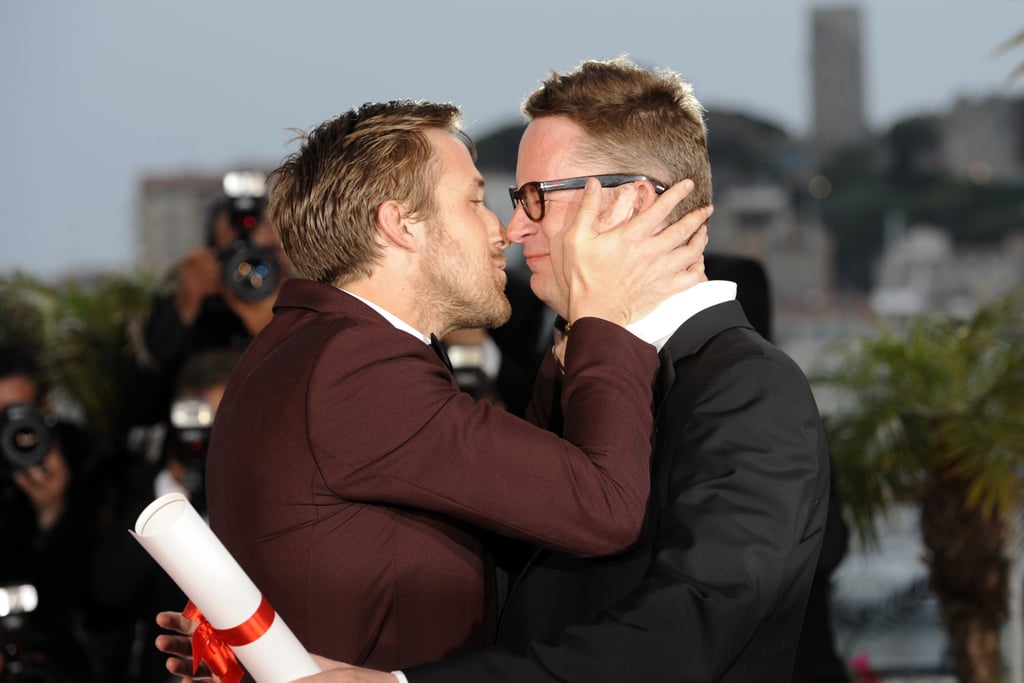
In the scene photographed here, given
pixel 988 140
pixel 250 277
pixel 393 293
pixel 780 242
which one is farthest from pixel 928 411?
pixel 988 140

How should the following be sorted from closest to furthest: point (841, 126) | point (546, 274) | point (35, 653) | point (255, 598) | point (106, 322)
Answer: point (255, 598) < point (546, 274) < point (35, 653) < point (106, 322) < point (841, 126)

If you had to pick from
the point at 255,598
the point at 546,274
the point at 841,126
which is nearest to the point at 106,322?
the point at 546,274

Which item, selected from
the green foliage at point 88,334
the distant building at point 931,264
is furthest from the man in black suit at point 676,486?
the distant building at point 931,264

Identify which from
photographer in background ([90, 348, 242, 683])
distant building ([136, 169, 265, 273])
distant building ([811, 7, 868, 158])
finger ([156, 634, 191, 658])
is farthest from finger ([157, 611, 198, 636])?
distant building ([811, 7, 868, 158])

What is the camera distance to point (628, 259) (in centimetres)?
202

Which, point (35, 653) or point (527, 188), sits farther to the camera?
point (35, 653)

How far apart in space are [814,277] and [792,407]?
823 inches

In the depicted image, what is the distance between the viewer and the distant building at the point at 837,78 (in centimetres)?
2707

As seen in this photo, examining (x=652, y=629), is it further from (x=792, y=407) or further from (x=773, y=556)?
(x=792, y=407)

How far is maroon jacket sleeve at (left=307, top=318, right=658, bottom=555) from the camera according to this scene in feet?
6.05

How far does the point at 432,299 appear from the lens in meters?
2.17

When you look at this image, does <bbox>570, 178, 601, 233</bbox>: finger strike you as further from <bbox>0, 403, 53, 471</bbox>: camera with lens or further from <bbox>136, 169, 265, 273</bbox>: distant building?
<bbox>136, 169, 265, 273</bbox>: distant building

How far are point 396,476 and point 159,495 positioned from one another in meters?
2.21

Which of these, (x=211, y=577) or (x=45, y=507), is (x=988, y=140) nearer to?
(x=45, y=507)
